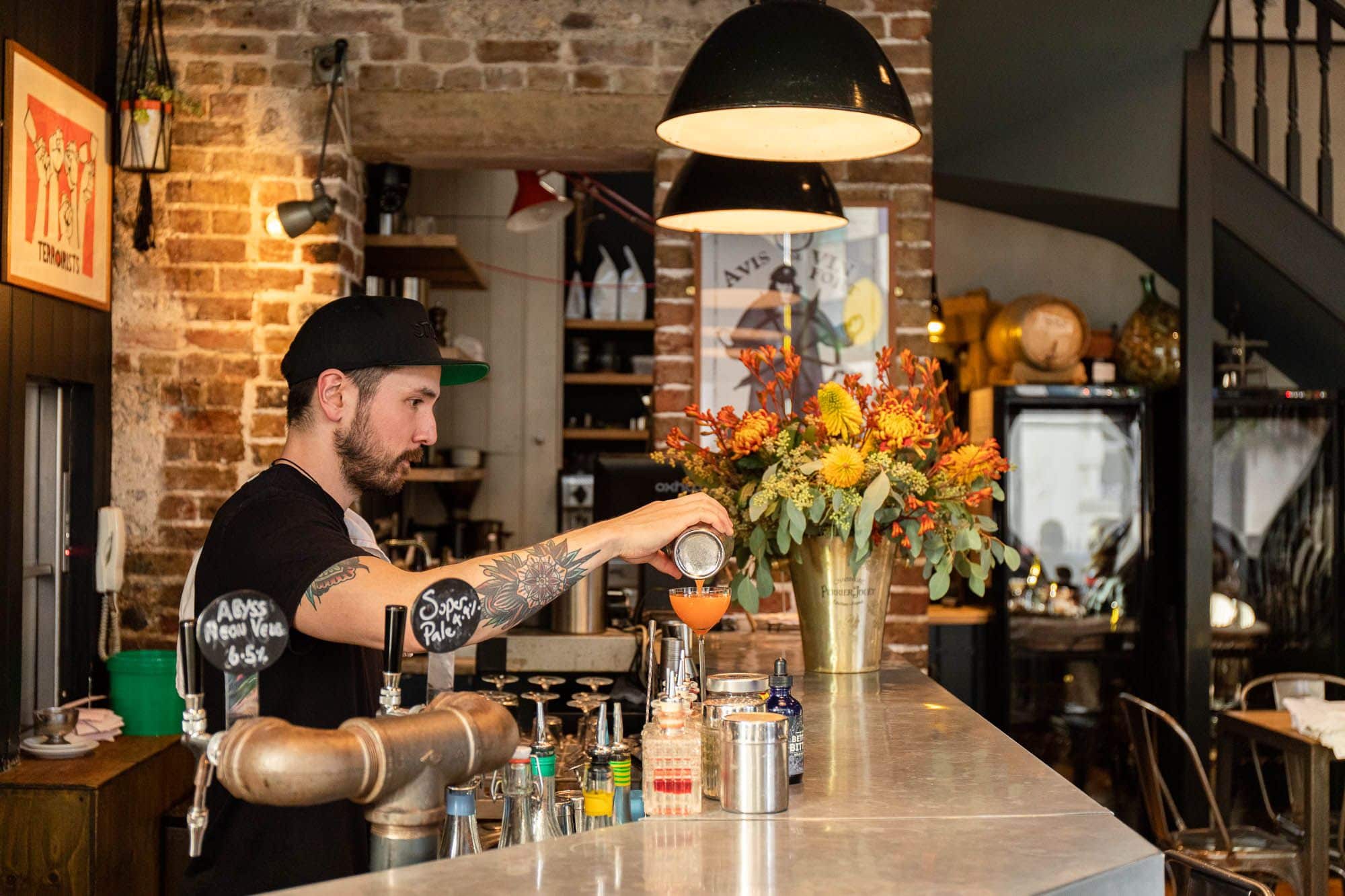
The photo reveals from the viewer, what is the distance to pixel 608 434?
23.4 ft

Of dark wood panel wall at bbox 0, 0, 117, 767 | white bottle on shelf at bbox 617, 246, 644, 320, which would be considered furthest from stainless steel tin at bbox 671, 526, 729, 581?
white bottle on shelf at bbox 617, 246, 644, 320

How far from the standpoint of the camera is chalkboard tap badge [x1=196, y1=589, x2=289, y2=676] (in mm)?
1148

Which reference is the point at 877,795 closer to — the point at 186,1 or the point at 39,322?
the point at 39,322

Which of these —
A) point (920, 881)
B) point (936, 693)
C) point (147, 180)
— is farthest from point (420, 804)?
point (147, 180)

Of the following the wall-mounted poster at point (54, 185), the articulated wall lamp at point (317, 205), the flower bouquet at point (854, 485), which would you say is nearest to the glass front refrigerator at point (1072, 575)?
the articulated wall lamp at point (317, 205)

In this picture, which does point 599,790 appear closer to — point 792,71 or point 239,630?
point 239,630

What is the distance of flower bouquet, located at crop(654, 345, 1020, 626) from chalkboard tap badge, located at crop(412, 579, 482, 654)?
127 cm

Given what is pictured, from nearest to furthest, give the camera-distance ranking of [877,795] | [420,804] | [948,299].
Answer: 1. [420,804]
2. [877,795]
3. [948,299]

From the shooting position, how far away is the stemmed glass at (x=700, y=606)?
1.99 meters

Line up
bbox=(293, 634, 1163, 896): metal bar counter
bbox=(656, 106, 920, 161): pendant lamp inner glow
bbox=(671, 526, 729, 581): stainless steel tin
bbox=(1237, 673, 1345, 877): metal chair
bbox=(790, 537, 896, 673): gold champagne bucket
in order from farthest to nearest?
bbox=(1237, 673, 1345, 877): metal chair, bbox=(790, 537, 896, 673): gold champagne bucket, bbox=(656, 106, 920, 161): pendant lamp inner glow, bbox=(671, 526, 729, 581): stainless steel tin, bbox=(293, 634, 1163, 896): metal bar counter

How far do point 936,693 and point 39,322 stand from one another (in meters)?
2.46

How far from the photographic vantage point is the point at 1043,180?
18.2 feet

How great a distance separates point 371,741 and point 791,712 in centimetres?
75

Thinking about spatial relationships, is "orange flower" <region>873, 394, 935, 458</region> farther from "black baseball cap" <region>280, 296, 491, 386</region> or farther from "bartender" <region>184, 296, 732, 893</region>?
"black baseball cap" <region>280, 296, 491, 386</region>
